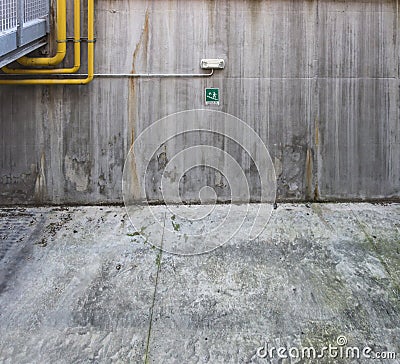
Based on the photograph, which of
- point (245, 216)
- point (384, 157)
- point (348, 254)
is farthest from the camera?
point (384, 157)

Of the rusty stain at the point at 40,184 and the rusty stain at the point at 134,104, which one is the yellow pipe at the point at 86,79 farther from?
the rusty stain at the point at 40,184

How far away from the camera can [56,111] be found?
10.9 feet

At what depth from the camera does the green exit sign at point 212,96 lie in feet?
11.0

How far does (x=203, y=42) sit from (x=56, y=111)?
58.7 inches

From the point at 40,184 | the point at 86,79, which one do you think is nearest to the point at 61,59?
the point at 86,79

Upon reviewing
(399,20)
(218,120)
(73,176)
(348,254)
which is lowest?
(348,254)

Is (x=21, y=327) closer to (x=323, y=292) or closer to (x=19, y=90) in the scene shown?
(x=323, y=292)

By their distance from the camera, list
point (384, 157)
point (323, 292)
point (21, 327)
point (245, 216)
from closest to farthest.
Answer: point (21, 327) → point (323, 292) → point (245, 216) → point (384, 157)

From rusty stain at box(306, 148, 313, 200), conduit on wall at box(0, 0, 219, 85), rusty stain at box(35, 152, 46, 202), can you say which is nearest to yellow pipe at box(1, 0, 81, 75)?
conduit on wall at box(0, 0, 219, 85)

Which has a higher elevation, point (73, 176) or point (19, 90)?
point (19, 90)

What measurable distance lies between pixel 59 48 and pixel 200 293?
239 cm

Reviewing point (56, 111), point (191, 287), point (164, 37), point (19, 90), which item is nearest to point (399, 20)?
point (164, 37)

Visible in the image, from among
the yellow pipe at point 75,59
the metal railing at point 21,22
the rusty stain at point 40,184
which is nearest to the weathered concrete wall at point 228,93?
the rusty stain at point 40,184

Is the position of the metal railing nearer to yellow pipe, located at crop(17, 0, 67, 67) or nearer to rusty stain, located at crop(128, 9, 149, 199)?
yellow pipe, located at crop(17, 0, 67, 67)
